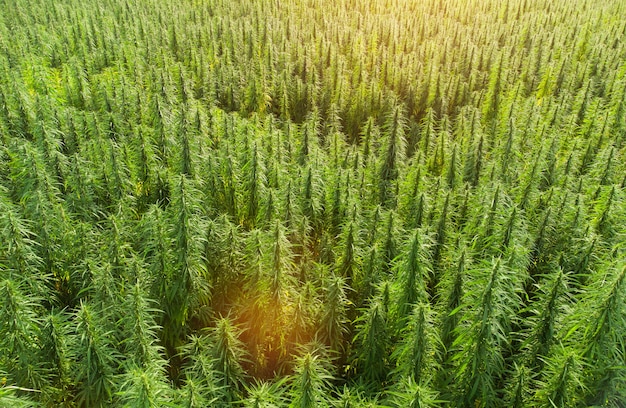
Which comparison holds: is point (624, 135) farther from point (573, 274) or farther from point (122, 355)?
point (122, 355)

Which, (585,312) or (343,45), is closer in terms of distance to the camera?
(585,312)

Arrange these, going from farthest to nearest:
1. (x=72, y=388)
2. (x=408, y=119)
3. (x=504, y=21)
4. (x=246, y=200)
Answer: (x=504, y=21), (x=408, y=119), (x=246, y=200), (x=72, y=388)

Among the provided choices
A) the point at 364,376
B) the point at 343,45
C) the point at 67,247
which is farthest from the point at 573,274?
the point at 343,45

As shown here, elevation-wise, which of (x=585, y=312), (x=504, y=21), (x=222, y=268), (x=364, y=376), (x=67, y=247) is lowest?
(x=364, y=376)

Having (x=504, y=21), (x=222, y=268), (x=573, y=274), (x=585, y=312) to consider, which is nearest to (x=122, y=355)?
(x=222, y=268)

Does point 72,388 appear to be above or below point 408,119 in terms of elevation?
below

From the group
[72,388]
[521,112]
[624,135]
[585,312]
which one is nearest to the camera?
[585,312]

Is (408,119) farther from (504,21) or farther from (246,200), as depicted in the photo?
(504,21)
